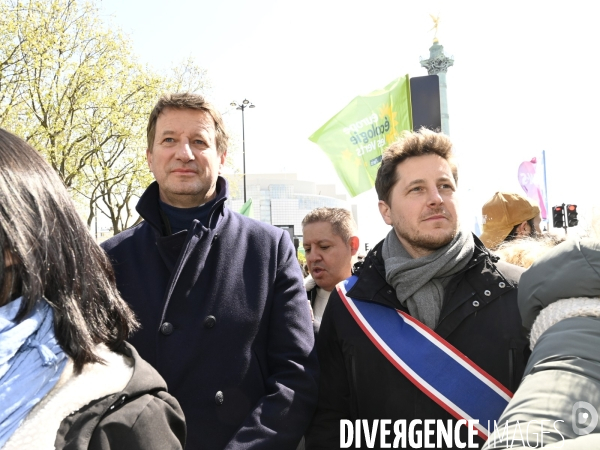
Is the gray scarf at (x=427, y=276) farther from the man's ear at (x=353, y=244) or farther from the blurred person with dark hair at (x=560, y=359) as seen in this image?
the man's ear at (x=353, y=244)

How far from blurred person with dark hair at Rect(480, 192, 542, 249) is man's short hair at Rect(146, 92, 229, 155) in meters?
2.19

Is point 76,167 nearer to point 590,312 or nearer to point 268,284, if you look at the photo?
point 268,284

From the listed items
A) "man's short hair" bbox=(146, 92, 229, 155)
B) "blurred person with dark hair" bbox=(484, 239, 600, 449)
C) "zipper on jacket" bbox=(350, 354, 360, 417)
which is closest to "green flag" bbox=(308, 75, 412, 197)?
"man's short hair" bbox=(146, 92, 229, 155)

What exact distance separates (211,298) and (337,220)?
1.95 metres

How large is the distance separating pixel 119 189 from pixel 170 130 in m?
17.8

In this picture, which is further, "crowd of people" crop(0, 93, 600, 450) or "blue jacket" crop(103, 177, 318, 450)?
"blue jacket" crop(103, 177, 318, 450)

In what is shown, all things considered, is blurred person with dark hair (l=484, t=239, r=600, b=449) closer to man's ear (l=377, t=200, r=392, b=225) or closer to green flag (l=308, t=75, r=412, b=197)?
man's ear (l=377, t=200, r=392, b=225)

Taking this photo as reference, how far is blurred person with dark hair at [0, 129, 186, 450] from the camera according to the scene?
4.15ft

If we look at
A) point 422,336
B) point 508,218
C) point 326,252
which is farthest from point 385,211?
point 508,218

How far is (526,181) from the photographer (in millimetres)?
13680

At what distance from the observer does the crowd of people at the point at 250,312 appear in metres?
1.36

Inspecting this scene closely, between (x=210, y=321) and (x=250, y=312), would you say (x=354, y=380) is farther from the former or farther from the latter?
(x=210, y=321)

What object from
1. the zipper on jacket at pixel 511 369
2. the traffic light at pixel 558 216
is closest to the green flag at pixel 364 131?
the zipper on jacket at pixel 511 369

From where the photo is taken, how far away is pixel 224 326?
240 cm
